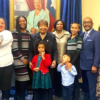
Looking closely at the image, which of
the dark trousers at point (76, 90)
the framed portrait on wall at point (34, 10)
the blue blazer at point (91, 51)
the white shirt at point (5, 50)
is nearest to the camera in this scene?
the white shirt at point (5, 50)

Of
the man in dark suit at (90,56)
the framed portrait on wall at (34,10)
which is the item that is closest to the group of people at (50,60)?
the man in dark suit at (90,56)

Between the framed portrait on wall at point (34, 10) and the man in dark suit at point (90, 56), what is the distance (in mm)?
1128

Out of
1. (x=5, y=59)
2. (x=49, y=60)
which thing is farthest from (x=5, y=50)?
(x=49, y=60)

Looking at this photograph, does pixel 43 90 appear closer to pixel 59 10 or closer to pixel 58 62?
pixel 58 62

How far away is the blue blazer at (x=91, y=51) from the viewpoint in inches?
89.6

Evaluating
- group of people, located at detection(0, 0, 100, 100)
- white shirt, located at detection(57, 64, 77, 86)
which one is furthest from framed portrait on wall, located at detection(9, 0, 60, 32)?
white shirt, located at detection(57, 64, 77, 86)

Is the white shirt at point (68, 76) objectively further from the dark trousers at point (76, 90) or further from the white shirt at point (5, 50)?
the white shirt at point (5, 50)

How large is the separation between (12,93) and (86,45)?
168 centimetres

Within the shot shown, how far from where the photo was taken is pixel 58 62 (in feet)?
8.29

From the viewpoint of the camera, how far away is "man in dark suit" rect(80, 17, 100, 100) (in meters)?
2.28

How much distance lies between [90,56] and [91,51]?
0.25ft

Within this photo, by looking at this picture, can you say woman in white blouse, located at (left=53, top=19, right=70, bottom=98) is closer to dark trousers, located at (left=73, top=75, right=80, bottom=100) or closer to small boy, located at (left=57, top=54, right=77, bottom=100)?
small boy, located at (left=57, top=54, right=77, bottom=100)

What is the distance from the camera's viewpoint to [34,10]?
329 centimetres

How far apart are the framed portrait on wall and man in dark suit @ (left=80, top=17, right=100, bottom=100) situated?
1128mm
